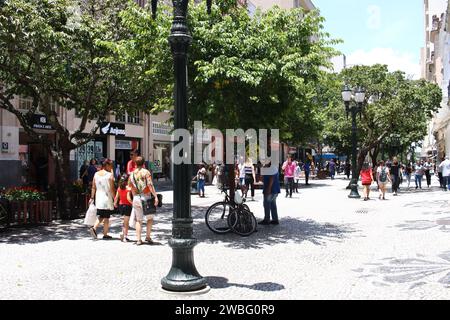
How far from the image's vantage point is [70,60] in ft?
43.9

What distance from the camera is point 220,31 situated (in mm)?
10016

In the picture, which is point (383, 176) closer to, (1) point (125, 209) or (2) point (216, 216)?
(2) point (216, 216)

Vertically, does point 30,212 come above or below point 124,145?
below

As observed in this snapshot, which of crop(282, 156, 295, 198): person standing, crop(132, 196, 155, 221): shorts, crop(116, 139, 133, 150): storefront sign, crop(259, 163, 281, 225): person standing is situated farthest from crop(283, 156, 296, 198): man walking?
crop(116, 139, 133, 150): storefront sign

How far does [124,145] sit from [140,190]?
22346 mm

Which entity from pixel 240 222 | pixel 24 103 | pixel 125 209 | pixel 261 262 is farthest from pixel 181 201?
pixel 24 103

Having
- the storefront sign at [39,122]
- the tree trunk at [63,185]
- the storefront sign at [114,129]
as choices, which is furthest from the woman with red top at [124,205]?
the storefront sign at [114,129]

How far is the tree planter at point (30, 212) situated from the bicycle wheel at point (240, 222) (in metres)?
5.12

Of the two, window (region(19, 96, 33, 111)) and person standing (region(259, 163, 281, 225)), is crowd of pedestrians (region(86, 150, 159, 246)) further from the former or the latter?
window (region(19, 96, 33, 111))

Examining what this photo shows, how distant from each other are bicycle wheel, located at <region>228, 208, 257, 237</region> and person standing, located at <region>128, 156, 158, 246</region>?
1844 millimetres
